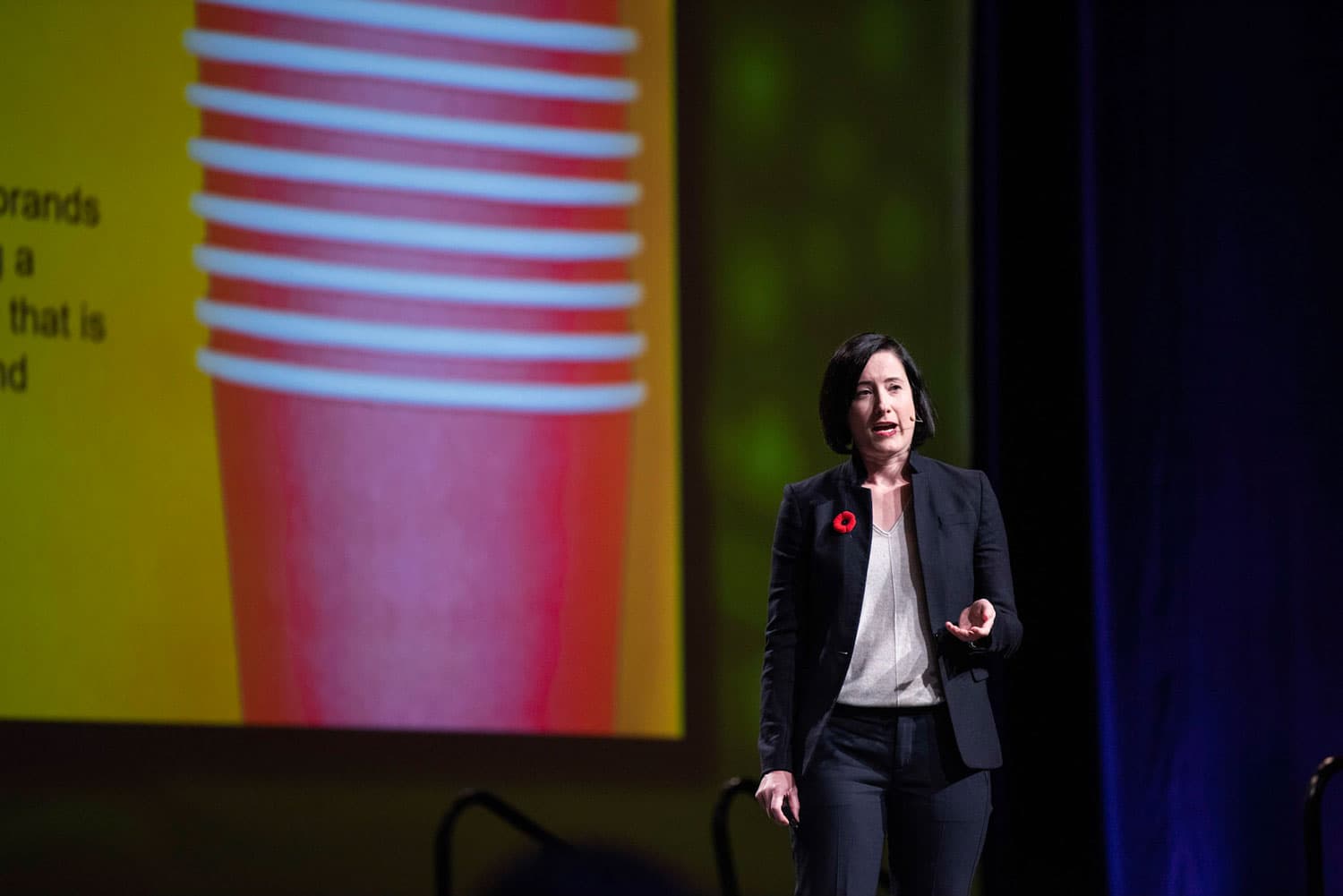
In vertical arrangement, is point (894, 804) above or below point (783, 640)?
below

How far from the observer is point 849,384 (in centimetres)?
204

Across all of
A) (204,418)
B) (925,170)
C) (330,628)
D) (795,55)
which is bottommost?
(330,628)

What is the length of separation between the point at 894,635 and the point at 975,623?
119 mm

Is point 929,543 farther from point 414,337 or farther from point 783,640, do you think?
point 414,337

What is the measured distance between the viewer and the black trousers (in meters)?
1.89

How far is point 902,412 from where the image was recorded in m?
2.03

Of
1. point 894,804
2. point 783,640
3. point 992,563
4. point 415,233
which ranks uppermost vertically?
point 415,233

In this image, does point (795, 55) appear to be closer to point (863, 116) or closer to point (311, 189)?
point (863, 116)

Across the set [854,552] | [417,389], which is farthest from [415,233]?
[854,552]

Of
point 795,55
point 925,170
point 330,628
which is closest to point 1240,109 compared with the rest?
point 925,170

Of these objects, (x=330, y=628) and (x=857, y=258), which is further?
(x=857, y=258)

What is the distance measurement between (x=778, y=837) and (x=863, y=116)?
83.3 inches

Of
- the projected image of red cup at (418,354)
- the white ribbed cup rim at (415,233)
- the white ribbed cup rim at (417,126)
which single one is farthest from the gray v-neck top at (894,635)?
the white ribbed cup rim at (417,126)

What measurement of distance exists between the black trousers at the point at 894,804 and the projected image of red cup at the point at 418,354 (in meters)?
1.91
